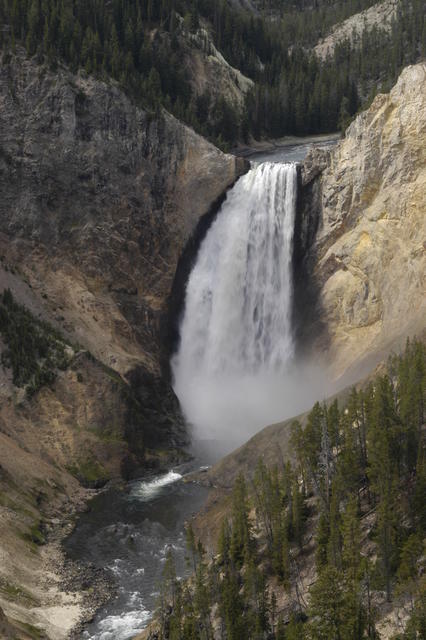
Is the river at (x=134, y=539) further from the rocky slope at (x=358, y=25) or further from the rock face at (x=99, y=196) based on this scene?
the rocky slope at (x=358, y=25)

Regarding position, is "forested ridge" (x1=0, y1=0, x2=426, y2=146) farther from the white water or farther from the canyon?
the white water

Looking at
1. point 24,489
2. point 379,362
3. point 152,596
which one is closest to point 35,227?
point 24,489

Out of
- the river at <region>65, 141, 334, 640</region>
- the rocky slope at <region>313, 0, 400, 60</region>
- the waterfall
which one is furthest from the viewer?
the rocky slope at <region>313, 0, 400, 60</region>

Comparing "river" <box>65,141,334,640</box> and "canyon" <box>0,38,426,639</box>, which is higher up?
"canyon" <box>0,38,426,639</box>

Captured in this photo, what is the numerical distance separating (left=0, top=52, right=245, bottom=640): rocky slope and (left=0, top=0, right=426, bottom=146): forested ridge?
493 cm

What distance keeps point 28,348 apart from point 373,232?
3458cm

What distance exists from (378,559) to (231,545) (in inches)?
360

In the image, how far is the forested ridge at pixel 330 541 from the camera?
102ft

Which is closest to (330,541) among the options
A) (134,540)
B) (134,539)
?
(134,540)

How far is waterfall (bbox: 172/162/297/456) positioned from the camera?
7731 centimetres

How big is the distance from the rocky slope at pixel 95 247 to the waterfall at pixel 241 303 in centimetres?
301

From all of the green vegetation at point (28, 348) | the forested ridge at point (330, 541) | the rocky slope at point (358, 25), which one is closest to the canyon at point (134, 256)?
the green vegetation at point (28, 348)

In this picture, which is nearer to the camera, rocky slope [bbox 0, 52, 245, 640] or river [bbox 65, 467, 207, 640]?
river [bbox 65, 467, 207, 640]

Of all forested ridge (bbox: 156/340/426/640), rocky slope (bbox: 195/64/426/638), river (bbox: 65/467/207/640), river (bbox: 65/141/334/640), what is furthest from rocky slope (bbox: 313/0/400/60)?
forested ridge (bbox: 156/340/426/640)
